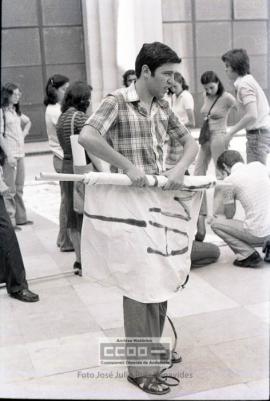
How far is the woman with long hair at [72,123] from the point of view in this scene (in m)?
4.39

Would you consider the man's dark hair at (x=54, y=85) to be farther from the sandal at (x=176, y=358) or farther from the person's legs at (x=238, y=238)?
the sandal at (x=176, y=358)

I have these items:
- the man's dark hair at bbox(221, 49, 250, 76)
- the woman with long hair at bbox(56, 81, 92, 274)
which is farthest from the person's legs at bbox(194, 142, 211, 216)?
the woman with long hair at bbox(56, 81, 92, 274)

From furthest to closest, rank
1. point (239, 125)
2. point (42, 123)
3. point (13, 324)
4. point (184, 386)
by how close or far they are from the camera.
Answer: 1. point (42, 123)
2. point (239, 125)
3. point (13, 324)
4. point (184, 386)

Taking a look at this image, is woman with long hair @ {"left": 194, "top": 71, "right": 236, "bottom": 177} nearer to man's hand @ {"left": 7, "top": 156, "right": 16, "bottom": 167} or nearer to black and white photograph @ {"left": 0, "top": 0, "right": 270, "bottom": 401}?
black and white photograph @ {"left": 0, "top": 0, "right": 270, "bottom": 401}

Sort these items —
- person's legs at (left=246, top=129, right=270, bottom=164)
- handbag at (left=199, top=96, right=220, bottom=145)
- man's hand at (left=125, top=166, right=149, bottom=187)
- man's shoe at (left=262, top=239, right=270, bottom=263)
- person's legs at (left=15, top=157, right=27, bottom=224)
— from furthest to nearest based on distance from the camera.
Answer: person's legs at (left=15, top=157, right=27, bottom=224) < handbag at (left=199, top=96, right=220, bottom=145) < person's legs at (left=246, top=129, right=270, bottom=164) < man's shoe at (left=262, top=239, right=270, bottom=263) < man's hand at (left=125, top=166, right=149, bottom=187)

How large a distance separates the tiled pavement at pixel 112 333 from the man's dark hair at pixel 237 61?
1559 millimetres

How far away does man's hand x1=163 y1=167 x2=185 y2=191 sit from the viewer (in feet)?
8.33

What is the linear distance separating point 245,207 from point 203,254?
19.1 inches

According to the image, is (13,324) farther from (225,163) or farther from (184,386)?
(225,163)

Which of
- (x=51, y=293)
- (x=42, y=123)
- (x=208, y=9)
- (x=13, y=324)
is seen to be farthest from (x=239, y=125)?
(x=42, y=123)

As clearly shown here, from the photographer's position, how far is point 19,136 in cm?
634

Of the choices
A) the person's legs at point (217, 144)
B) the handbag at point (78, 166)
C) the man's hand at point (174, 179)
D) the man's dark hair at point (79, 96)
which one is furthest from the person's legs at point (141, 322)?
the person's legs at point (217, 144)

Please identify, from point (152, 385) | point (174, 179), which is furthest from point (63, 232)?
point (174, 179)

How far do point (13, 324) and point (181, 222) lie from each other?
1.51 metres
